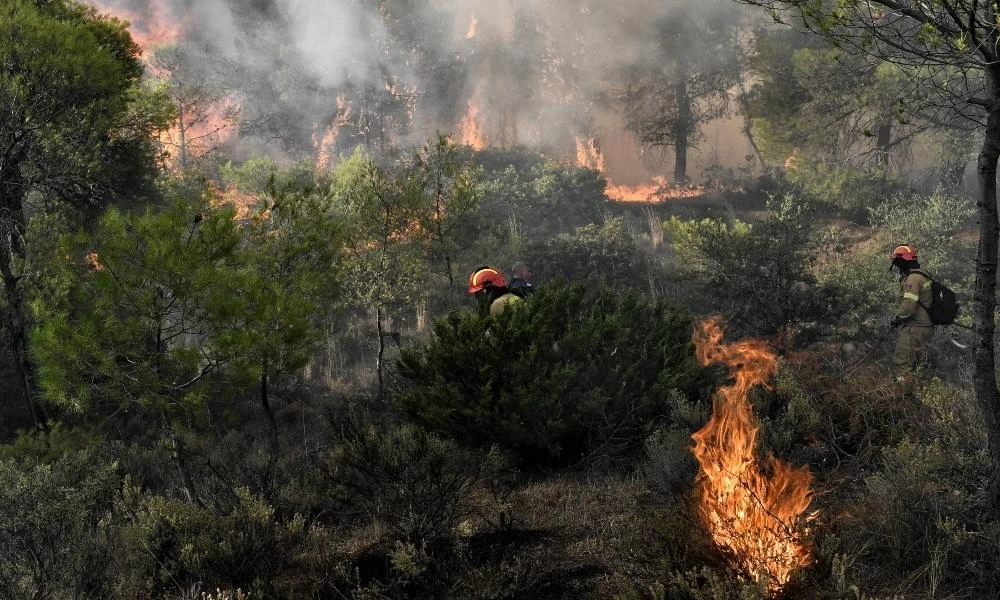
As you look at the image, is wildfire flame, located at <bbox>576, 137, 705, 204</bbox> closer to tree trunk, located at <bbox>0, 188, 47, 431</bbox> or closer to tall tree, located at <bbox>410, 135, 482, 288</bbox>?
tall tree, located at <bbox>410, 135, 482, 288</bbox>

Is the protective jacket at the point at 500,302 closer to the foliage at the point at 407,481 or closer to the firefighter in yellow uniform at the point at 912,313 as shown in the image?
the foliage at the point at 407,481

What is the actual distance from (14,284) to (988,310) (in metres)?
9.23

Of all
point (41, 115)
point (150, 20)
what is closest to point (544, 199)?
point (41, 115)

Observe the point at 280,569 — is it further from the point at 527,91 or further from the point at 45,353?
the point at 527,91

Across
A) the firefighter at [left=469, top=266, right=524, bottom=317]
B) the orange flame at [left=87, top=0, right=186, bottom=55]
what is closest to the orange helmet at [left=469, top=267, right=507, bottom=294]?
the firefighter at [left=469, top=266, right=524, bottom=317]

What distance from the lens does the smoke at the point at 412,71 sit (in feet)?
124

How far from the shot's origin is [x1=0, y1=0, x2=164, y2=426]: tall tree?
7059 millimetres

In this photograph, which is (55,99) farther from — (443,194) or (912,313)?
(912,313)

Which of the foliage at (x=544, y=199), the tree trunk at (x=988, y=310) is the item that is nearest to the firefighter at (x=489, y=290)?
the tree trunk at (x=988, y=310)

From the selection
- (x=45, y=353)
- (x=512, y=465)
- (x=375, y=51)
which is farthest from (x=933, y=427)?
(x=375, y=51)

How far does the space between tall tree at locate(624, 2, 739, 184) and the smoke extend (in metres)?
6.00

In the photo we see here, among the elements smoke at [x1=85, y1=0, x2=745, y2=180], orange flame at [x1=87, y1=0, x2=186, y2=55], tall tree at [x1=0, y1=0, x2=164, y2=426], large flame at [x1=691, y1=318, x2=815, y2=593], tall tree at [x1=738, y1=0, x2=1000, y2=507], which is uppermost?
orange flame at [x1=87, y1=0, x2=186, y2=55]

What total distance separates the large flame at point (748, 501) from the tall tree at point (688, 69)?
87.0ft

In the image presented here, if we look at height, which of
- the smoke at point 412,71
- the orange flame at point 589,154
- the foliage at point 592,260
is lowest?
the foliage at point 592,260
